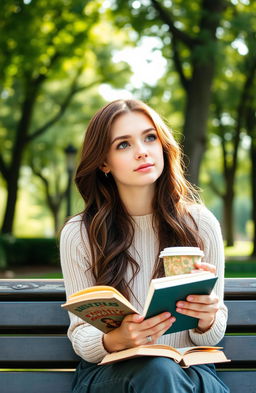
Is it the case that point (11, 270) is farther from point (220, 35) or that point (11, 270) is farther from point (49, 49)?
point (220, 35)

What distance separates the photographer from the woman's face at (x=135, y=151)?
2.98 metres

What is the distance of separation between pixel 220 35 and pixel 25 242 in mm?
8748

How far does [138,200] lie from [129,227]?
0.15 meters

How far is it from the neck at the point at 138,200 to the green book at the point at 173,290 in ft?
2.69

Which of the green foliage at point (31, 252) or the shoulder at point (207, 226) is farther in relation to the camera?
the green foliage at point (31, 252)

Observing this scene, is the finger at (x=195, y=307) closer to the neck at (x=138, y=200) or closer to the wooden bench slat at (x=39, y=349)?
the wooden bench slat at (x=39, y=349)

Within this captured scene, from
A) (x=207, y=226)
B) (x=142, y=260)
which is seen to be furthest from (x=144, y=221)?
(x=207, y=226)

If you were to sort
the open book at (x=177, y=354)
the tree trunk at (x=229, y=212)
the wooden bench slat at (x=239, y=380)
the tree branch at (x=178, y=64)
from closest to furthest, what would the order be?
1. the open book at (x=177, y=354)
2. the wooden bench slat at (x=239, y=380)
3. the tree branch at (x=178, y=64)
4. the tree trunk at (x=229, y=212)

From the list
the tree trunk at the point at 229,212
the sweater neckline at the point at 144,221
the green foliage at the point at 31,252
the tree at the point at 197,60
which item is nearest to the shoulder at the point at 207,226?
the sweater neckline at the point at 144,221

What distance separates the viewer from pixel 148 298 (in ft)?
7.63

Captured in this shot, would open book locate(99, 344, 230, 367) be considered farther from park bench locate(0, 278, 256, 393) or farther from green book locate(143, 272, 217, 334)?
park bench locate(0, 278, 256, 393)

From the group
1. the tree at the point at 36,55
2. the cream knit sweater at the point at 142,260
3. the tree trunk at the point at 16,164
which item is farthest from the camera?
the tree trunk at the point at 16,164

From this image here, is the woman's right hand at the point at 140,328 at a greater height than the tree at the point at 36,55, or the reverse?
the tree at the point at 36,55

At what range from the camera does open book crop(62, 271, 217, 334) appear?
2.29m
